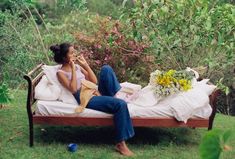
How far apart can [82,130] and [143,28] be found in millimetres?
1797

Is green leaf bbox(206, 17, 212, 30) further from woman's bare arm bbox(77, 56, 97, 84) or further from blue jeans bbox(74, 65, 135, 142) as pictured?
blue jeans bbox(74, 65, 135, 142)

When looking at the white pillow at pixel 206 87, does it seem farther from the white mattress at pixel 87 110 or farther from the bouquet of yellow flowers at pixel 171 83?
the white mattress at pixel 87 110

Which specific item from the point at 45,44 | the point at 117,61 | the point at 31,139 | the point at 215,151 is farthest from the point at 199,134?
the point at 45,44

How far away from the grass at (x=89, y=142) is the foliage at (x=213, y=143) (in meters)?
2.92

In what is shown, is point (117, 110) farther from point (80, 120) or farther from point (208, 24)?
point (208, 24)

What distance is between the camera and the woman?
17.6 ft

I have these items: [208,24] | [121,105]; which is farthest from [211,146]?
[208,24]

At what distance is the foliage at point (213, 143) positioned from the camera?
7.37 feet

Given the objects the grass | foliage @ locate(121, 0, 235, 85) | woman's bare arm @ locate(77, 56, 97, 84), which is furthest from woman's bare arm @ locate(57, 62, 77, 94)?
foliage @ locate(121, 0, 235, 85)

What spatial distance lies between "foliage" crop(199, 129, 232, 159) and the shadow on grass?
3.44 metres

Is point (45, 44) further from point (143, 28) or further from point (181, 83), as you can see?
point (181, 83)

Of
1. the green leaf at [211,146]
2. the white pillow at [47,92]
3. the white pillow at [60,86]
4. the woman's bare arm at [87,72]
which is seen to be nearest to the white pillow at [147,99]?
the woman's bare arm at [87,72]

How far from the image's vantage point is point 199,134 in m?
6.23

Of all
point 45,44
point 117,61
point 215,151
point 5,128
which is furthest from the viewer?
point 45,44
